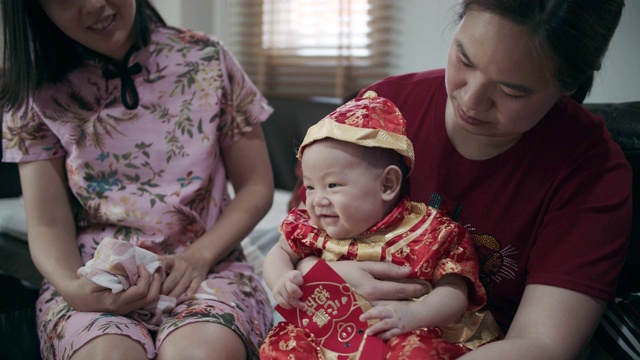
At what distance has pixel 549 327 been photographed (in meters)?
1.01

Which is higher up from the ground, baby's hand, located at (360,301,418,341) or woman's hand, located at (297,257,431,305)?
woman's hand, located at (297,257,431,305)

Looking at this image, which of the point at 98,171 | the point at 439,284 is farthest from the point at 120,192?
the point at 439,284

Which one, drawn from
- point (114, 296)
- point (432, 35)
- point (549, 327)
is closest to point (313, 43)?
point (432, 35)

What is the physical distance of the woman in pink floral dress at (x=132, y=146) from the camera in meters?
1.38

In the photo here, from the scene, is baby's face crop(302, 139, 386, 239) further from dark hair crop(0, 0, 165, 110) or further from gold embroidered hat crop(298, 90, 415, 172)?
dark hair crop(0, 0, 165, 110)

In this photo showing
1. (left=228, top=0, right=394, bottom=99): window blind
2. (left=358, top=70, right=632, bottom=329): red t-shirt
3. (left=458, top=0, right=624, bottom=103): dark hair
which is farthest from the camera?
(left=228, top=0, right=394, bottom=99): window blind

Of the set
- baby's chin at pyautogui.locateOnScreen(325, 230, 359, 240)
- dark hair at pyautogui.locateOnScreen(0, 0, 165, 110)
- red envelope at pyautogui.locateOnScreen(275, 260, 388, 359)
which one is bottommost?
red envelope at pyautogui.locateOnScreen(275, 260, 388, 359)

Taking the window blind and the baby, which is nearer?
the baby

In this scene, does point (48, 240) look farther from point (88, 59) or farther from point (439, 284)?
point (439, 284)

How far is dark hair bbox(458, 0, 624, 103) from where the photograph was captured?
957 millimetres

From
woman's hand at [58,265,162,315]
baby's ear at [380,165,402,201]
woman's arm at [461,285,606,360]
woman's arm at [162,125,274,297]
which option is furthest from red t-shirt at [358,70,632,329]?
woman's hand at [58,265,162,315]

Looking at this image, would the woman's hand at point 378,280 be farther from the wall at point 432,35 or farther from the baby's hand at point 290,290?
the wall at point 432,35

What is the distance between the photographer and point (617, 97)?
6.20ft

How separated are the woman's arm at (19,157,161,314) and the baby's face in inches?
17.4
